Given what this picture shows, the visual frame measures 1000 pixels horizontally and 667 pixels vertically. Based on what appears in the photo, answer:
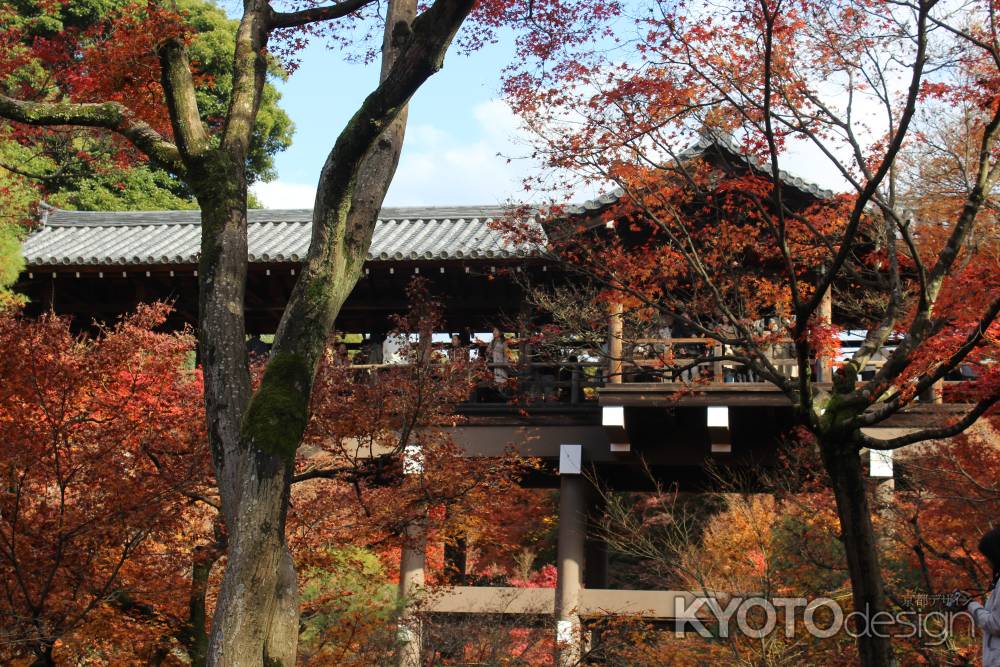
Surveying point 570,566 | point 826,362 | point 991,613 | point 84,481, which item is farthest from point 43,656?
point 826,362

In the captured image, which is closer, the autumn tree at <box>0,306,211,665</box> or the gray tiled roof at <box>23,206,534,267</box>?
the autumn tree at <box>0,306,211,665</box>

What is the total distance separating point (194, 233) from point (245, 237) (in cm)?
1324

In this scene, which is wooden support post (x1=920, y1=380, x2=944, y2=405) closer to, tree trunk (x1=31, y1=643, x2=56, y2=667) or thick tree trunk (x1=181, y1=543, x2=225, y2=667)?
thick tree trunk (x1=181, y1=543, x2=225, y2=667)

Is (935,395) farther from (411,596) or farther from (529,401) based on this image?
(411,596)

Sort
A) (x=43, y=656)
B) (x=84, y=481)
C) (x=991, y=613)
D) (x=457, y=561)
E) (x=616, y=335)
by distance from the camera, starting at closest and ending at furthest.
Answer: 1. (x=991, y=613)
2. (x=43, y=656)
3. (x=84, y=481)
4. (x=616, y=335)
5. (x=457, y=561)

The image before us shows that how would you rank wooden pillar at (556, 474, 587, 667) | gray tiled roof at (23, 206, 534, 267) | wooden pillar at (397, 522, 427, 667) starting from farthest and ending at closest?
1. gray tiled roof at (23, 206, 534, 267)
2. wooden pillar at (556, 474, 587, 667)
3. wooden pillar at (397, 522, 427, 667)

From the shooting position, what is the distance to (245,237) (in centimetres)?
639

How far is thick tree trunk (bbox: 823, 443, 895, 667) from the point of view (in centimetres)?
678


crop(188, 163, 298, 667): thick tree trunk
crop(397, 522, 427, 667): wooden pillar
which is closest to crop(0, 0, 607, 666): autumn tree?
crop(188, 163, 298, 667): thick tree trunk

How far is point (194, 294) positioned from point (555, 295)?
5680 millimetres

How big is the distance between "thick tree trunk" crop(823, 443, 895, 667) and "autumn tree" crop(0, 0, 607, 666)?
3.67 m

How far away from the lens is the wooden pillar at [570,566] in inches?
512

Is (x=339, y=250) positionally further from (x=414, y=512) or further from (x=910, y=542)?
(x=910, y=542)

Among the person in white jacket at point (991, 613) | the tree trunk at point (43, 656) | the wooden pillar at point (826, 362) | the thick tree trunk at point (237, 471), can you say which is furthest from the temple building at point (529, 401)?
the person in white jacket at point (991, 613)
